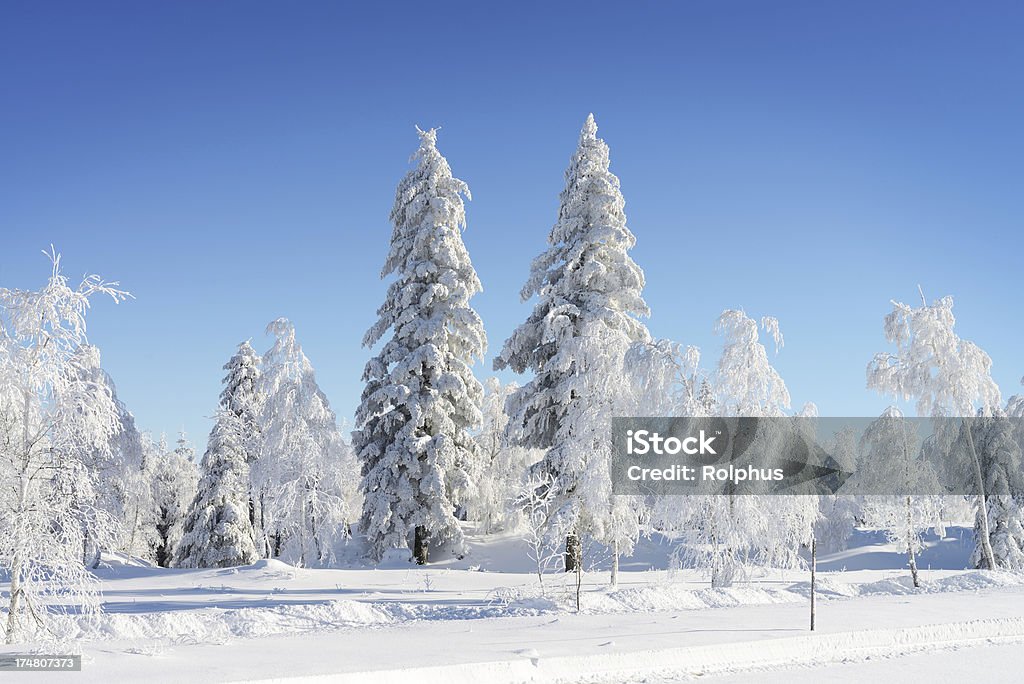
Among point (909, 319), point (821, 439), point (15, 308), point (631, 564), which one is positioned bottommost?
point (631, 564)

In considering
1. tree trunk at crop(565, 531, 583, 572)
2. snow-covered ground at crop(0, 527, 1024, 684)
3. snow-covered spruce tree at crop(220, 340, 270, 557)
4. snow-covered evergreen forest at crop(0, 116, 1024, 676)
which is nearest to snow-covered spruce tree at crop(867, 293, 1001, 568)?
snow-covered evergreen forest at crop(0, 116, 1024, 676)

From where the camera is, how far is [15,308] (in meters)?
14.3

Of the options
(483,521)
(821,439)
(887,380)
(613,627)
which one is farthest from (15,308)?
(483,521)

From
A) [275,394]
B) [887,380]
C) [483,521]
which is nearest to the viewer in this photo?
[887,380]

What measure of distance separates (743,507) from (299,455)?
1645cm

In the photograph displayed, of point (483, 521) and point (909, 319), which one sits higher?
point (909, 319)

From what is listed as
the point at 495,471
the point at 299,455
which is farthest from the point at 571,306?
the point at 495,471

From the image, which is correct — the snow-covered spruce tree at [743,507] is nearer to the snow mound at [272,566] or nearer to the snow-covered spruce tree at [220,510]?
the snow mound at [272,566]

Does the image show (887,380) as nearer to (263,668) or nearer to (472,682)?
(472,682)

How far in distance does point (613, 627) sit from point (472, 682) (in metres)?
4.71

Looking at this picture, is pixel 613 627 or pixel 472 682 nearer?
pixel 472 682

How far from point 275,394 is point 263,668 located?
68.3 ft

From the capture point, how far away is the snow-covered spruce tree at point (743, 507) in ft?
68.3

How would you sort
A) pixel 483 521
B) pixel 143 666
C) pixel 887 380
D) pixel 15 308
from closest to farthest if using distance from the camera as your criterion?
pixel 143 666 < pixel 15 308 < pixel 887 380 < pixel 483 521
